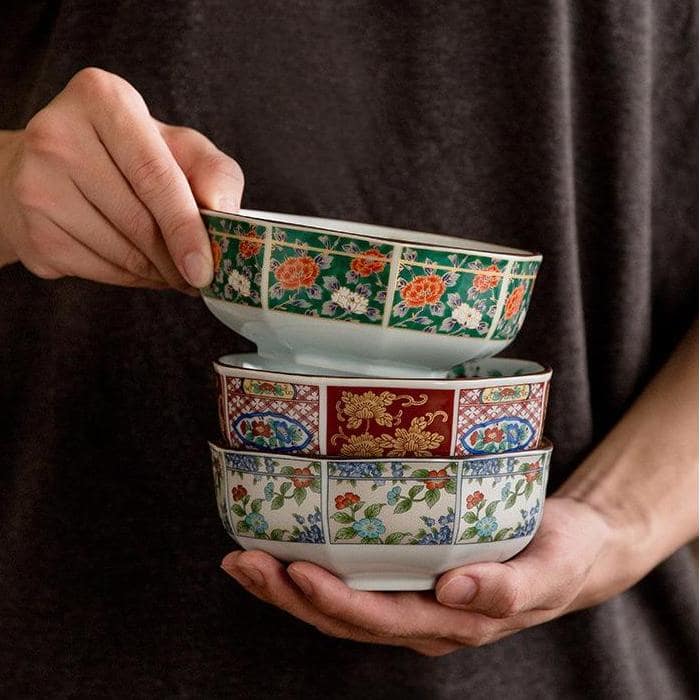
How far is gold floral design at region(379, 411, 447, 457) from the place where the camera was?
69cm

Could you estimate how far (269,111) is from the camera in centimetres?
99

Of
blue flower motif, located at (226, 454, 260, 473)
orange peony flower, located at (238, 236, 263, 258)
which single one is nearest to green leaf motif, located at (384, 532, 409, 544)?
blue flower motif, located at (226, 454, 260, 473)

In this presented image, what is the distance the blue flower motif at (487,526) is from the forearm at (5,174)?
0.44 m

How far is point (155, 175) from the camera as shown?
2.26ft

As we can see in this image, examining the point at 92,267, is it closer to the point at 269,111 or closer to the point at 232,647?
the point at 269,111

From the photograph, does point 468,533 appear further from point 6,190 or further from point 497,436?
point 6,190

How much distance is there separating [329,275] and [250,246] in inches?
2.4

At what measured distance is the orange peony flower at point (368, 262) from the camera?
66 centimetres

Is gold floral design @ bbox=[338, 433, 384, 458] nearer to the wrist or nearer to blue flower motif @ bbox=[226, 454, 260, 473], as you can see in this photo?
blue flower motif @ bbox=[226, 454, 260, 473]

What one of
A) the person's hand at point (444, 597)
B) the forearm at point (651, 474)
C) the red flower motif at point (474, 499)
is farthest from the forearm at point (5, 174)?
the forearm at point (651, 474)

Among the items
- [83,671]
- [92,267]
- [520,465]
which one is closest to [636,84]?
[520,465]

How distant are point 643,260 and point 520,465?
403 mm

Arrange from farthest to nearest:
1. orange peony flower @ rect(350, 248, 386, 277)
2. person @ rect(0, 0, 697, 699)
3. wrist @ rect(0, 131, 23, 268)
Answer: person @ rect(0, 0, 697, 699) → wrist @ rect(0, 131, 23, 268) → orange peony flower @ rect(350, 248, 386, 277)

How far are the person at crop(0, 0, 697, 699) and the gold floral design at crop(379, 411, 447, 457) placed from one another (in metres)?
0.29
